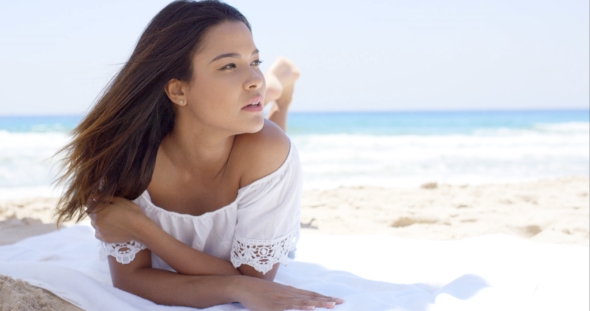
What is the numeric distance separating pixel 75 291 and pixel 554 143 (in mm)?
15359

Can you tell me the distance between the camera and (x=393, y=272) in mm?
2787

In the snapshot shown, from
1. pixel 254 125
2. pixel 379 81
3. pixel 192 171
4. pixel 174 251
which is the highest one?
pixel 254 125

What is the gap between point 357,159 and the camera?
1159cm

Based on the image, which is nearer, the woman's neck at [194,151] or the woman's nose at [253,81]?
the woman's nose at [253,81]

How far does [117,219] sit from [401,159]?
999cm

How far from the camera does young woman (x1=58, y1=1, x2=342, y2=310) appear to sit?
206cm

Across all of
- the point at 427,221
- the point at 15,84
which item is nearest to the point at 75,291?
the point at 427,221

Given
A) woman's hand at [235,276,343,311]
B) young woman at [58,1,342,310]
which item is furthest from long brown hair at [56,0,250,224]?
woman's hand at [235,276,343,311]

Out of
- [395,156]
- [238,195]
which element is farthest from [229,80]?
[395,156]

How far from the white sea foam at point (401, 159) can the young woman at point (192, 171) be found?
13.3ft

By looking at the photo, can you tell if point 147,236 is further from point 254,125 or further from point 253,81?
point 253,81

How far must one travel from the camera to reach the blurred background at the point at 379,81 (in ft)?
32.8

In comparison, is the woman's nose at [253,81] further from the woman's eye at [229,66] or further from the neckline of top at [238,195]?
the neckline of top at [238,195]

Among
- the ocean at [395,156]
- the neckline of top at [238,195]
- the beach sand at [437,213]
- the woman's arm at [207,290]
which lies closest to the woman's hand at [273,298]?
the woman's arm at [207,290]
